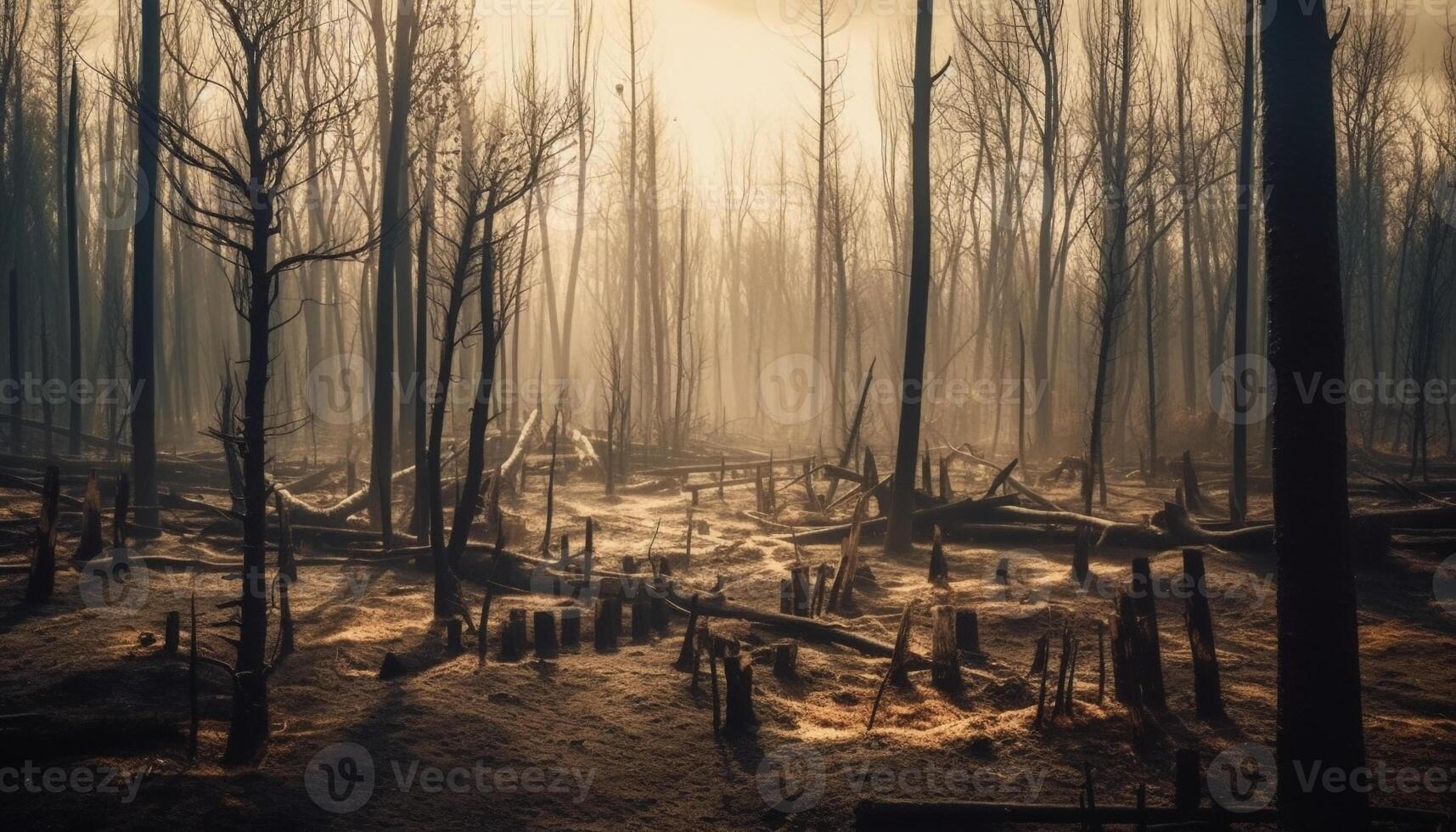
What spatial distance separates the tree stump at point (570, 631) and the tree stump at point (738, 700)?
5.68 ft

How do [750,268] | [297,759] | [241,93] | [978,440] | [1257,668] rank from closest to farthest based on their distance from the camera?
1. [297,759]
2. [241,93]
3. [1257,668]
4. [978,440]
5. [750,268]

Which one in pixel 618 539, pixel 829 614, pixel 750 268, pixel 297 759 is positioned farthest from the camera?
pixel 750 268

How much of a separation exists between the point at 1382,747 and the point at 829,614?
367 centimetres

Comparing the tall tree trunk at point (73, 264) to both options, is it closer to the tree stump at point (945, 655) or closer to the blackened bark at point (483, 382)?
the blackened bark at point (483, 382)

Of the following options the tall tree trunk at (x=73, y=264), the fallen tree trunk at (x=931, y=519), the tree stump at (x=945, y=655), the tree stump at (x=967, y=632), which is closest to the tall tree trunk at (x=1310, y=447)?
the tree stump at (x=945, y=655)

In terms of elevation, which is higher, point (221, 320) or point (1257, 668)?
point (221, 320)

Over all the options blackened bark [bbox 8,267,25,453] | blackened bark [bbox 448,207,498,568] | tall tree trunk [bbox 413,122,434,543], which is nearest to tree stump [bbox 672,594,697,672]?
blackened bark [bbox 448,207,498,568]

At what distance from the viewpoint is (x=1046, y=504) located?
10.9 metres

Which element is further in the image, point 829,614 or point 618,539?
point 618,539

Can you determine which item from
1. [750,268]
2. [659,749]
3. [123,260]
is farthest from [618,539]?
[750,268]

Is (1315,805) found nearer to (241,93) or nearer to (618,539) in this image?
(241,93)

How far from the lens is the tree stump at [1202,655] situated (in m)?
4.84

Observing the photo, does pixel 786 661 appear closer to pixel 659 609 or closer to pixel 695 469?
pixel 659 609

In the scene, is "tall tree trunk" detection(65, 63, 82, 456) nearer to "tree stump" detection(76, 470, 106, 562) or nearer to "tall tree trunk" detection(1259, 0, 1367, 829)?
"tree stump" detection(76, 470, 106, 562)
